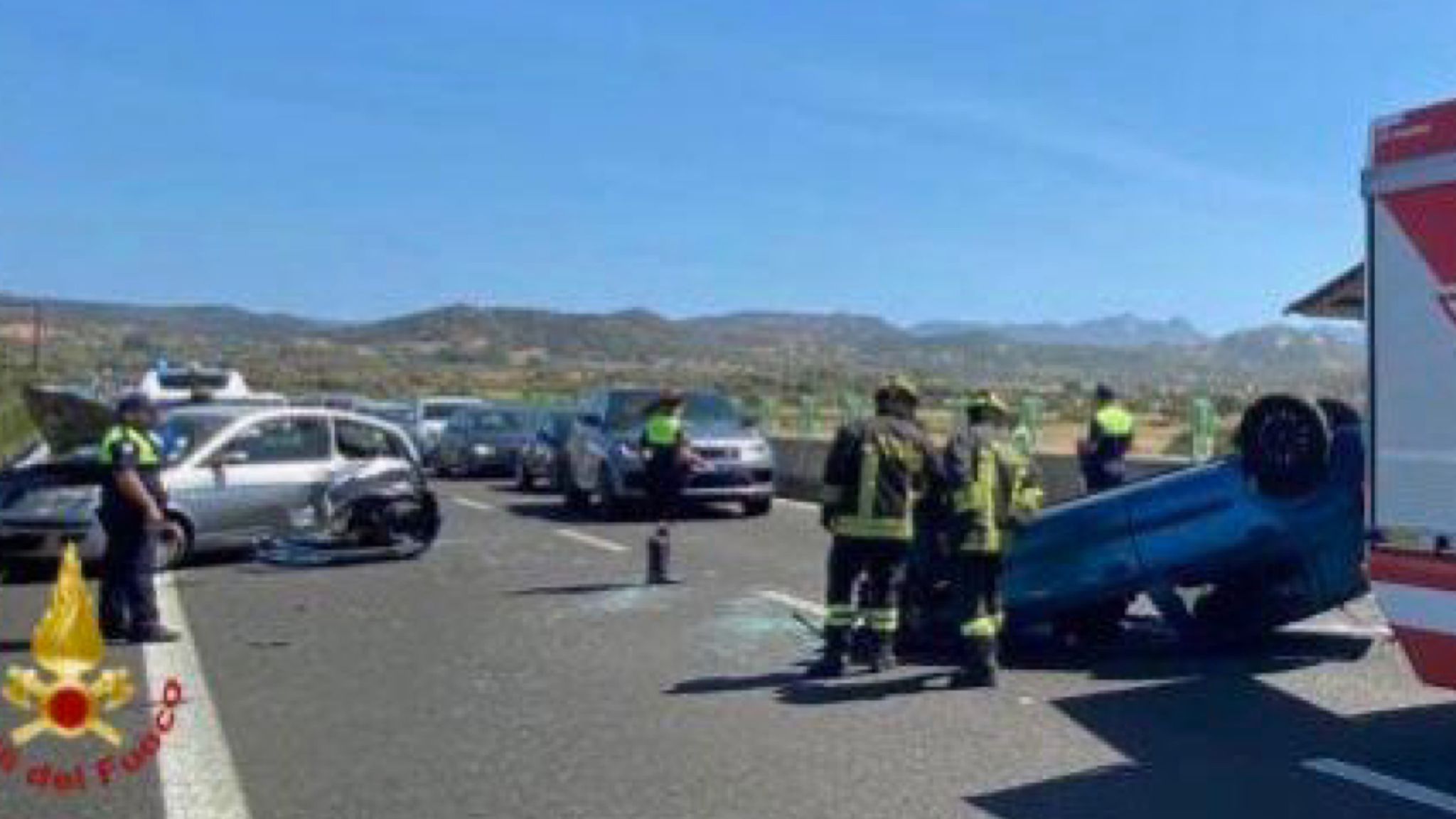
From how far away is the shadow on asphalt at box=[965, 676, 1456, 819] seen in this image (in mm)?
7965

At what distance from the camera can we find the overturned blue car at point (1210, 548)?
448 inches

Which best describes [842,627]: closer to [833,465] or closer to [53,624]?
[833,465]

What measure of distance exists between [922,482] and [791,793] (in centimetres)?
372

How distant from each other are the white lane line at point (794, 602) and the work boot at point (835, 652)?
98.6 inches

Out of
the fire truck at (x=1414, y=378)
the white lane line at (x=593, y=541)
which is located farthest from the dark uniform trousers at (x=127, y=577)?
the fire truck at (x=1414, y=378)

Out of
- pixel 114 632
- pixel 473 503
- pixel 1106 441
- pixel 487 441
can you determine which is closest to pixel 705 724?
pixel 114 632

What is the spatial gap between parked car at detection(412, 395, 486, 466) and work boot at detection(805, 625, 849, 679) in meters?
27.0

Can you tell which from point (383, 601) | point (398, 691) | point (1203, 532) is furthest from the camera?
point (383, 601)

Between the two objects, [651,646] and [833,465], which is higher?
[833,465]

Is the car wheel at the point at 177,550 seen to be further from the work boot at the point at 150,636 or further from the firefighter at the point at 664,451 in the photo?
the work boot at the point at 150,636

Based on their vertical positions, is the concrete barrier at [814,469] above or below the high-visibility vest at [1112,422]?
below

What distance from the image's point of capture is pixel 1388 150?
8.57 meters

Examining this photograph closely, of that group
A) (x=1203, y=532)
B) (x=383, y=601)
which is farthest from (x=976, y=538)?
(x=383, y=601)

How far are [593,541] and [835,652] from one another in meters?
10.2
